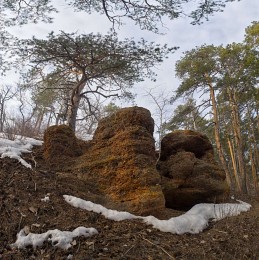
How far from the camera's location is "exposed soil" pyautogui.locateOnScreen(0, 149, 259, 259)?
11.5 ft

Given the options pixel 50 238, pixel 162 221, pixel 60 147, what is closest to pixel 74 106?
pixel 60 147

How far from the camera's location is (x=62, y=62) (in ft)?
34.1

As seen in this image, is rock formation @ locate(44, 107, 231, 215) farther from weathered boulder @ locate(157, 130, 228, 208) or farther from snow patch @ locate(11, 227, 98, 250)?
snow patch @ locate(11, 227, 98, 250)

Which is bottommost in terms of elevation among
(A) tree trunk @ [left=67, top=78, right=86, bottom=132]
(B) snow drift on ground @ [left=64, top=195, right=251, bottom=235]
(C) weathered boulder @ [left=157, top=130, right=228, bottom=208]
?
(B) snow drift on ground @ [left=64, top=195, right=251, bottom=235]

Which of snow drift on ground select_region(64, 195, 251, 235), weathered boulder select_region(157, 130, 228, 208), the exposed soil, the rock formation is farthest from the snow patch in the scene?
weathered boulder select_region(157, 130, 228, 208)

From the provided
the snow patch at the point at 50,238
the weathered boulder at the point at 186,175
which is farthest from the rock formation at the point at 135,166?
the snow patch at the point at 50,238

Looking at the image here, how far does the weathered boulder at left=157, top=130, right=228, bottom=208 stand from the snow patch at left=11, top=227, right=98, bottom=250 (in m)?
3.51

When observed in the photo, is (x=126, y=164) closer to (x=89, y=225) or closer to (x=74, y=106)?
(x=89, y=225)

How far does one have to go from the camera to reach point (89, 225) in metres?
4.18

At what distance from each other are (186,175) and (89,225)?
3.59m

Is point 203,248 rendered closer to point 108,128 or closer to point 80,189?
point 80,189

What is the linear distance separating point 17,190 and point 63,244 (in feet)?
5.70

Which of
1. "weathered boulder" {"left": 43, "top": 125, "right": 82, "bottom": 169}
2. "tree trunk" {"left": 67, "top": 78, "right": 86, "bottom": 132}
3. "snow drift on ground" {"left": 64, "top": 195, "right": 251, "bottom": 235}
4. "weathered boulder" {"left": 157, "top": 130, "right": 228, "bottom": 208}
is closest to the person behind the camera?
"snow drift on ground" {"left": 64, "top": 195, "right": 251, "bottom": 235}

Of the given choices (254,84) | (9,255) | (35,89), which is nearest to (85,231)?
(9,255)
